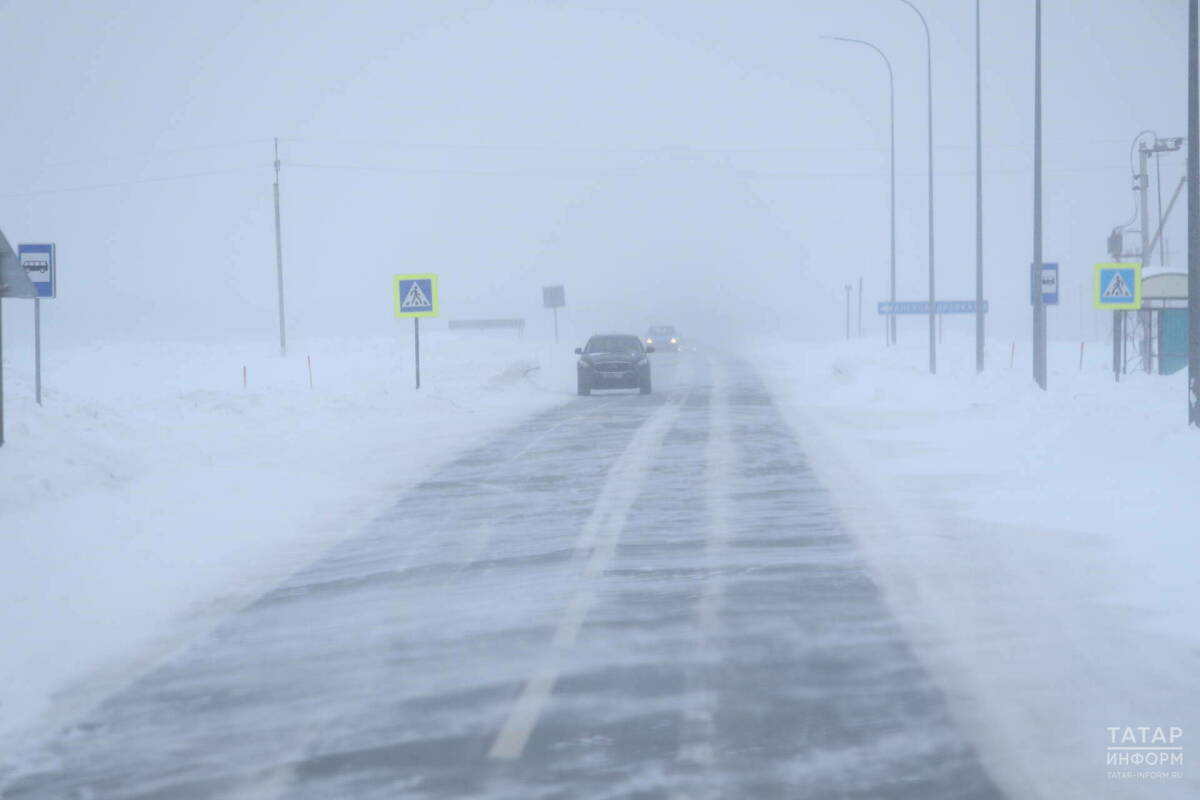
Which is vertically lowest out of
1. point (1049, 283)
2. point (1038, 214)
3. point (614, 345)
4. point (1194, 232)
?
point (614, 345)

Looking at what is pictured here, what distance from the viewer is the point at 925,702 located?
6980 mm

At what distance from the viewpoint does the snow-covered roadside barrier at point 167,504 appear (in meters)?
8.76

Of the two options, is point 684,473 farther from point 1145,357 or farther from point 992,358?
point 992,358

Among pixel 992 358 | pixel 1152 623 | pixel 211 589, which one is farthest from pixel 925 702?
pixel 992 358

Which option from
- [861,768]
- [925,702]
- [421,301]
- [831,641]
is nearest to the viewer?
[861,768]

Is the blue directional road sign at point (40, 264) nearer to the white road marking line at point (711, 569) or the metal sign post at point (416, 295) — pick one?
the metal sign post at point (416, 295)

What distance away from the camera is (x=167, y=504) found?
48.9 feet

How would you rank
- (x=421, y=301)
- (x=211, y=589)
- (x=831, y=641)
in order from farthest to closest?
(x=421, y=301) < (x=211, y=589) < (x=831, y=641)

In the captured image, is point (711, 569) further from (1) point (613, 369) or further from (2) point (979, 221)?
(2) point (979, 221)

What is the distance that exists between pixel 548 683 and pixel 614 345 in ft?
99.6

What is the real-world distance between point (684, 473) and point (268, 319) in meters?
135

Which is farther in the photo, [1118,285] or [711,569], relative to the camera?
[1118,285]

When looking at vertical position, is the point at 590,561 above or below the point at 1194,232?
below

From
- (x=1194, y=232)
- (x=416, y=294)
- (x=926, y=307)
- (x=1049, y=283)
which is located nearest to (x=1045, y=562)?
(x=1194, y=232)
